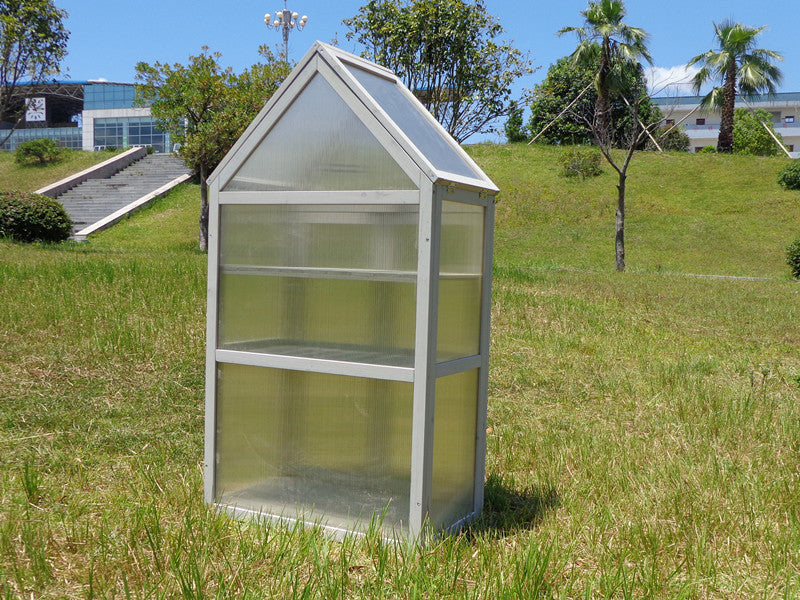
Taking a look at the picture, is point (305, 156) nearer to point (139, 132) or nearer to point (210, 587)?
point (210, 587)

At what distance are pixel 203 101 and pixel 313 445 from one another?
21.5 meters

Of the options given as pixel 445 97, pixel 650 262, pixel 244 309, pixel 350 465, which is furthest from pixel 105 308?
pixel 650 262

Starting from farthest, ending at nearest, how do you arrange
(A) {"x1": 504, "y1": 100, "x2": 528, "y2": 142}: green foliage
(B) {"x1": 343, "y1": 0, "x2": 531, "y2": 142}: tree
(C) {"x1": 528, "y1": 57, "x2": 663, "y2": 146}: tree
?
(A) {"x1": 504, "y1": 100, "x2": 528, "y2": 142}: green foliage, (C) {"x1": 528, "y1": 57, "x2": 663, "y2": 146}: tree, (B) {"x1": 343, "y1": 0, "x2": 531, "y2": 142}: tree

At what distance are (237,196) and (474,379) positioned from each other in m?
1.45

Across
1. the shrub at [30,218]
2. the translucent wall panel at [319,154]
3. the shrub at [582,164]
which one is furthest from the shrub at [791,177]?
the translucent wall panel at [319,154]

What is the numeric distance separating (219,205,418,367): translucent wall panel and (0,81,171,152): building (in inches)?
1826

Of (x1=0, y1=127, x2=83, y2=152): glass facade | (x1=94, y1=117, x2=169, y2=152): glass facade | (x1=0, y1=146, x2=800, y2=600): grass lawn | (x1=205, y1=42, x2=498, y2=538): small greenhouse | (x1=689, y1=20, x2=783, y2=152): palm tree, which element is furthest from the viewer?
(x1=0, y1=127, x2=83, y2=152): glass facade

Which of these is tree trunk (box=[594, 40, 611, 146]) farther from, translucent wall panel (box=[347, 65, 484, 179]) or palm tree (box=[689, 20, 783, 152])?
translucent wall panel (box=[347, 65, 484, 179])

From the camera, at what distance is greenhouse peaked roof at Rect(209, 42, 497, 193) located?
3.28m

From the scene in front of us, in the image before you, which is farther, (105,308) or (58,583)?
Result: (105,308)

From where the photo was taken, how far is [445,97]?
1666 centimetres

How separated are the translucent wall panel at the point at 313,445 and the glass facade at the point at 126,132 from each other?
47.6 m

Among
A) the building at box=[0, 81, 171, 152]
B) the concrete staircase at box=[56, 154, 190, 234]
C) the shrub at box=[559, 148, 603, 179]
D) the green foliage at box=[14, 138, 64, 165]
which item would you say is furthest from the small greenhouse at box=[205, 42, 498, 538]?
the building at box=[0, 81, 171, 152]

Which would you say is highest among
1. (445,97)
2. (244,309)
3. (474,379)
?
(445,97)
